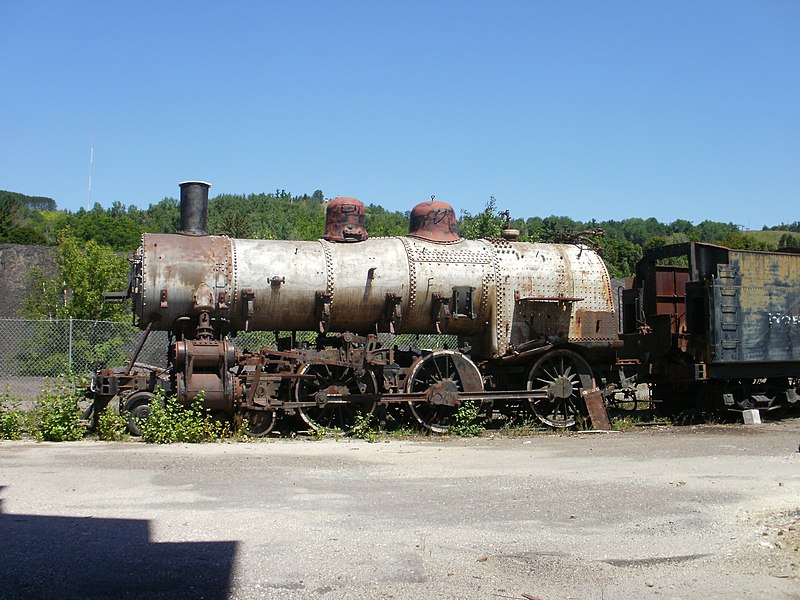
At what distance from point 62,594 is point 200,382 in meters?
7.30

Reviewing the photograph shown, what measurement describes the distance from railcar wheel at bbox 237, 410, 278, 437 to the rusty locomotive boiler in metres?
0.02

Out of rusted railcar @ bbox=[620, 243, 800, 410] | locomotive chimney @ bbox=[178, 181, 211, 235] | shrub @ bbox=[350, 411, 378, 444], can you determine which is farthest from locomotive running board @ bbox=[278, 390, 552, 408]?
locomotive chimney @ bbox=[178, 181, 211, 235]

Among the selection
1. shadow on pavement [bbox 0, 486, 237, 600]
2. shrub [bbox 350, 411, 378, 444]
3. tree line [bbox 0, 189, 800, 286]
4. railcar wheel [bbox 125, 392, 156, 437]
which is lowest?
shrub [bbox 350, 411, 378, 444]

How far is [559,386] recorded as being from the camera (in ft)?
46.8

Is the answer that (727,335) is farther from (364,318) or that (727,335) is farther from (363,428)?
(363,428)

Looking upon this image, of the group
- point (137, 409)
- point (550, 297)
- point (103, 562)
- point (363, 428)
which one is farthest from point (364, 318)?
point (103, 562)

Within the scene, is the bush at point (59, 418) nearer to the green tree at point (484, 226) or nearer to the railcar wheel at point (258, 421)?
the railcar wheel at point (258, 421)

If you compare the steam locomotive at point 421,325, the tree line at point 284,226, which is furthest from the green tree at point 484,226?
the steam locomotive at point 421,325

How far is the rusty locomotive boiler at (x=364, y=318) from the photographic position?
12.5 meters

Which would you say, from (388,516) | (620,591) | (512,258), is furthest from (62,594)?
(512,258)

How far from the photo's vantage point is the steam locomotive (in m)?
12.6

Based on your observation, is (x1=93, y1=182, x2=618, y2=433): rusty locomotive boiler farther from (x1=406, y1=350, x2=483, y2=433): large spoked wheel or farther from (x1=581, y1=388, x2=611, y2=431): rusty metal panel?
(x1=581, y1=388, x2=611, y2=431): rusty metal panel

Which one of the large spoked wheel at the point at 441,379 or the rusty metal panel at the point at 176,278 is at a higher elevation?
the rusty metal panel at the point at 176,278

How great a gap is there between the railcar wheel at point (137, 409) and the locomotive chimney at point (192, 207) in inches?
110
